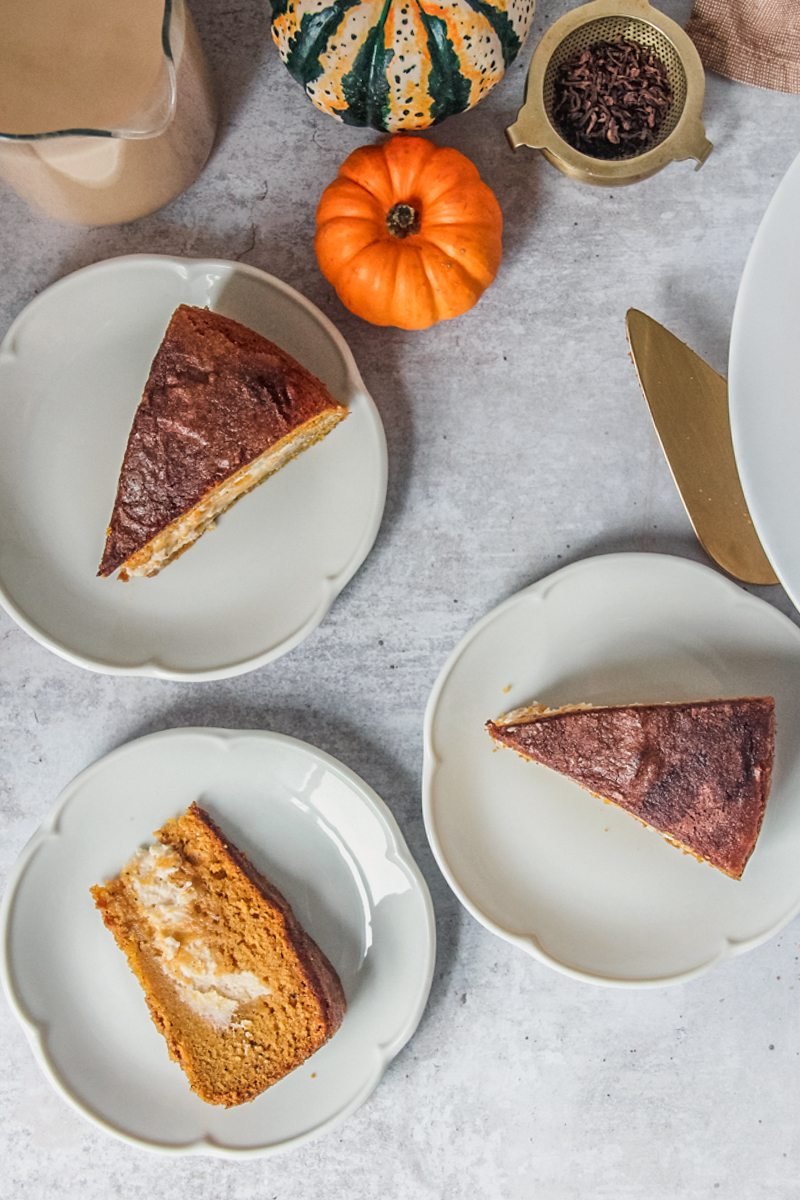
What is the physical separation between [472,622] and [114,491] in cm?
70

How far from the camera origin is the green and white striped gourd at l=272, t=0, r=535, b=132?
1605 mm

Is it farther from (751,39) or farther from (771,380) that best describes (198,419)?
(751,39)

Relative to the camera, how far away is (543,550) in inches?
77.1

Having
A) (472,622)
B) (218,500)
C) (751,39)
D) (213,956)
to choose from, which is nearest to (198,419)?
(218,500)

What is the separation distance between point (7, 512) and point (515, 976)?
1.28 metres

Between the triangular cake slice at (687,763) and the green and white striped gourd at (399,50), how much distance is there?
1.06 m

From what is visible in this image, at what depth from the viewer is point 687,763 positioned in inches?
70.6

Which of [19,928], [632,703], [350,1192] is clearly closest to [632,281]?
[632,703]

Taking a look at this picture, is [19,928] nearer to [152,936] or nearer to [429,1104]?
[152,936]

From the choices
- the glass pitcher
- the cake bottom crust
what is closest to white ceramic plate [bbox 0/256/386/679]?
the cake bottom crust

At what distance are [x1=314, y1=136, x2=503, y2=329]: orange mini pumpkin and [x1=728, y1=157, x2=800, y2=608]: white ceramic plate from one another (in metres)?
0.66

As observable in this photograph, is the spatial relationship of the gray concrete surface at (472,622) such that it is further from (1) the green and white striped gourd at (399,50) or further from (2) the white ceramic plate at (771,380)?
(2) the white ceramic plate at (771,380)

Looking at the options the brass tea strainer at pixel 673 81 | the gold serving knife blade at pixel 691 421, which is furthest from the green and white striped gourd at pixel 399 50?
the gold serving knife blade at pixel 691 421

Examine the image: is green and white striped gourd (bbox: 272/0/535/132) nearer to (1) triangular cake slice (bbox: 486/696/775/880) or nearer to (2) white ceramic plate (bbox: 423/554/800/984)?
(2) white ceramic plate (bbox: 423/554/800/984)
